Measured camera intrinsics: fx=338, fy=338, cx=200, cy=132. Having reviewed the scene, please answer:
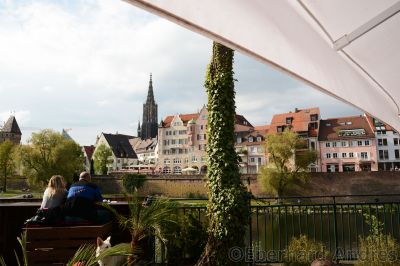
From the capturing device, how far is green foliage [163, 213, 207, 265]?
→ 551cm

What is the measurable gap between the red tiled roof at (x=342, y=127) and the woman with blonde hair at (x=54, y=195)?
172ft

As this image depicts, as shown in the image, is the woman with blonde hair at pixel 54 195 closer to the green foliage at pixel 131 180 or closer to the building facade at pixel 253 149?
the green foliage at pixel 131 180

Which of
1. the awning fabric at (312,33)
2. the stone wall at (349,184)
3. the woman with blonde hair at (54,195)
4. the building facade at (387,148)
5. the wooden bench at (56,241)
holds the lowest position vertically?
the stone wall at (349,184)

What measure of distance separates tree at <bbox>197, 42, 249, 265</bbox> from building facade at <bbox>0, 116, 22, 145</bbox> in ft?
281

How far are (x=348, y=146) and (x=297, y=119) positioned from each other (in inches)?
353

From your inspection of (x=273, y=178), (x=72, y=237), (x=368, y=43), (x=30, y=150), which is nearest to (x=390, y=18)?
(x=368, y=43)

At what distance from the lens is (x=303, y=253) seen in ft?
18.6

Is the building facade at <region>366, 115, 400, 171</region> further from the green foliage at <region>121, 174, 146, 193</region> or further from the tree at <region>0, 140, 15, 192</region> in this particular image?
the tree at <region>0, 140, 15, 192</region>

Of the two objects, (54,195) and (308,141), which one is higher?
(308,141)

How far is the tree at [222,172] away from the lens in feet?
17.9

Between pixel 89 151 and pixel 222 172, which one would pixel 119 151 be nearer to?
pixel 89 151

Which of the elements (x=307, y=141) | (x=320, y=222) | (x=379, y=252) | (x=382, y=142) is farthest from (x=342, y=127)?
(x=379, y=252)

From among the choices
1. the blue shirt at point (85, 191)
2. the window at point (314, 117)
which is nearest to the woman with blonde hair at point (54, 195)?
the blue shirt at point (85, 191)

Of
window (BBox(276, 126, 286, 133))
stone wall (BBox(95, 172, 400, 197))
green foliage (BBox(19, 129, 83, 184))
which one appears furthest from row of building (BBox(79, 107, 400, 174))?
green foliage (BBox(19, 129, 83, 184))
